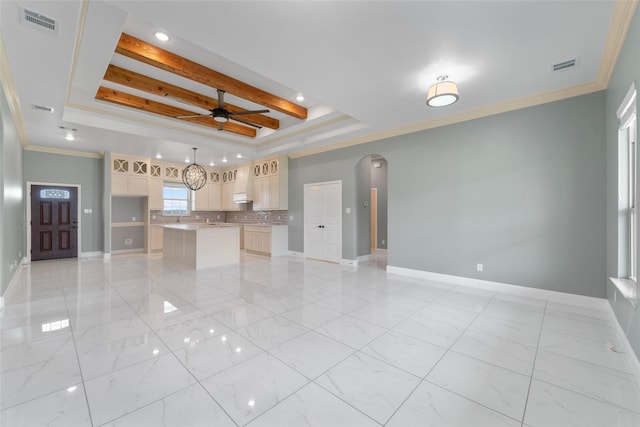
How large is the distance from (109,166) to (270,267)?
5291mm

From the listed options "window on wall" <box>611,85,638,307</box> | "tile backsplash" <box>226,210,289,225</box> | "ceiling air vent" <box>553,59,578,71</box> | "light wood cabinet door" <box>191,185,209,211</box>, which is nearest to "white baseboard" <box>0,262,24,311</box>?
"light wood cabinet door" <box>191,185,209,211</box>

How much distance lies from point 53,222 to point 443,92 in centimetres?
938

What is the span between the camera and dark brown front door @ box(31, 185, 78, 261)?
678 cm

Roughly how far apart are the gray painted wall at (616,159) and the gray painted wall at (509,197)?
193mm

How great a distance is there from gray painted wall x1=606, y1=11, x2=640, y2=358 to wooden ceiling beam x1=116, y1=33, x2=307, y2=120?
4175 millimetres

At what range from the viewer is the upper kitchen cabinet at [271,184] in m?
7.68

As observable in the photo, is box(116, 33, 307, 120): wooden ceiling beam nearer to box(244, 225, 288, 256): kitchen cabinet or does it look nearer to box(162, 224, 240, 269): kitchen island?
box(162, 224, 240, 269): kitchen island

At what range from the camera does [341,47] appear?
2811 millimetres

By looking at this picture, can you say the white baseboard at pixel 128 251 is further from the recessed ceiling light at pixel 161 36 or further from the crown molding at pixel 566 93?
the recessed ceiling light at pixel 161 36

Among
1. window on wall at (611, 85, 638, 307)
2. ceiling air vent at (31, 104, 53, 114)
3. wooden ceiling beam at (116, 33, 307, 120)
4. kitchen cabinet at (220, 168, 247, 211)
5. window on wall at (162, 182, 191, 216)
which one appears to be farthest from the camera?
kitchen cabinet at (220, 168, 247, 211)

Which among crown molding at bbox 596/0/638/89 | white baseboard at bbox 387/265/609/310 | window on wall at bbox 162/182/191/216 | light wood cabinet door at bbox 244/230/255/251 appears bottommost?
white baseboard at bbox 387/265/609/310

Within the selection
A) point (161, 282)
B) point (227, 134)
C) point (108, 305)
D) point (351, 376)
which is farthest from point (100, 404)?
point (227, 134)

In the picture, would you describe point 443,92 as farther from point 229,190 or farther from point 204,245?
point 229,190

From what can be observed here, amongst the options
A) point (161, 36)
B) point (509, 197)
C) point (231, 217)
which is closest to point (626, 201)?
point (509, 197)
